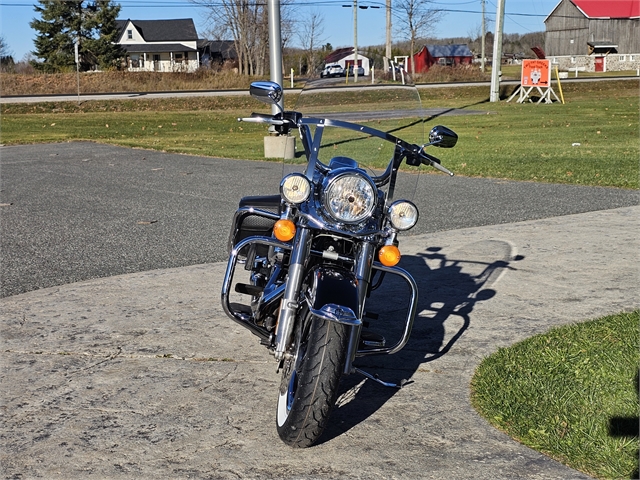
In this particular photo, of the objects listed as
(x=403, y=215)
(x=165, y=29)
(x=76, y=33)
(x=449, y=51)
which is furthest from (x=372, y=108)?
(x=449, y=51)

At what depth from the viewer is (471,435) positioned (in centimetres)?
369

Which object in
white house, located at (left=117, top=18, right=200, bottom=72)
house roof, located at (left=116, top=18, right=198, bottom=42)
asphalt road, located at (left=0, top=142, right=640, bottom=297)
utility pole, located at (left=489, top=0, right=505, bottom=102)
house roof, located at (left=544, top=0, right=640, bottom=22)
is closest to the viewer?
asphalt road, located at (left=0, top=142, right=640, bottom=297)

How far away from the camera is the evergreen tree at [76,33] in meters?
62.0

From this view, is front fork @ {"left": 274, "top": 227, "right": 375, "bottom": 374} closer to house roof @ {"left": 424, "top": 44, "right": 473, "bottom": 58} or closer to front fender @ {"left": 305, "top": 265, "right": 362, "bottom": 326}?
front fender @ {"left": 305, "top": 265, "right": 362, "bottom": 326}

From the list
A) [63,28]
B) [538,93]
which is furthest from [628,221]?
[63,28]

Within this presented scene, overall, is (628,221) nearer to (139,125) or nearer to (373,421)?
(373,421)

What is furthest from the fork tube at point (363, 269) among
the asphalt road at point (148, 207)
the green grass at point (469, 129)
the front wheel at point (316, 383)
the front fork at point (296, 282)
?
the green grass at point (469, 129)

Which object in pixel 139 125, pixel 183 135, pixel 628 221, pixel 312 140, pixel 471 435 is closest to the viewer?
pixel 471 435

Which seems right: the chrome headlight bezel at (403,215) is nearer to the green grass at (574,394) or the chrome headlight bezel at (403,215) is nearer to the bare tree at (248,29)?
the green grass at (574,394)

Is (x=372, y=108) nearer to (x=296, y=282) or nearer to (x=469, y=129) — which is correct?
(x=296, y=282)

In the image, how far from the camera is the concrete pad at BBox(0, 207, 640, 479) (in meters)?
3.41

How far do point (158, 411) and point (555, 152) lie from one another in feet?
42.7

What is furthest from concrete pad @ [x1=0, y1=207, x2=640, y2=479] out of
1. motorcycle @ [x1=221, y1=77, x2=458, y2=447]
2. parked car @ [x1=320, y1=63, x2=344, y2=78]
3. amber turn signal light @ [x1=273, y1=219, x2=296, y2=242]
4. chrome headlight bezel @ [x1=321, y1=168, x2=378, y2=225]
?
parked car @ [x1=320, y1=63, x2=344, y2=78]

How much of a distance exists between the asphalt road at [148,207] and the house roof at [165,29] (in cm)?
7629
